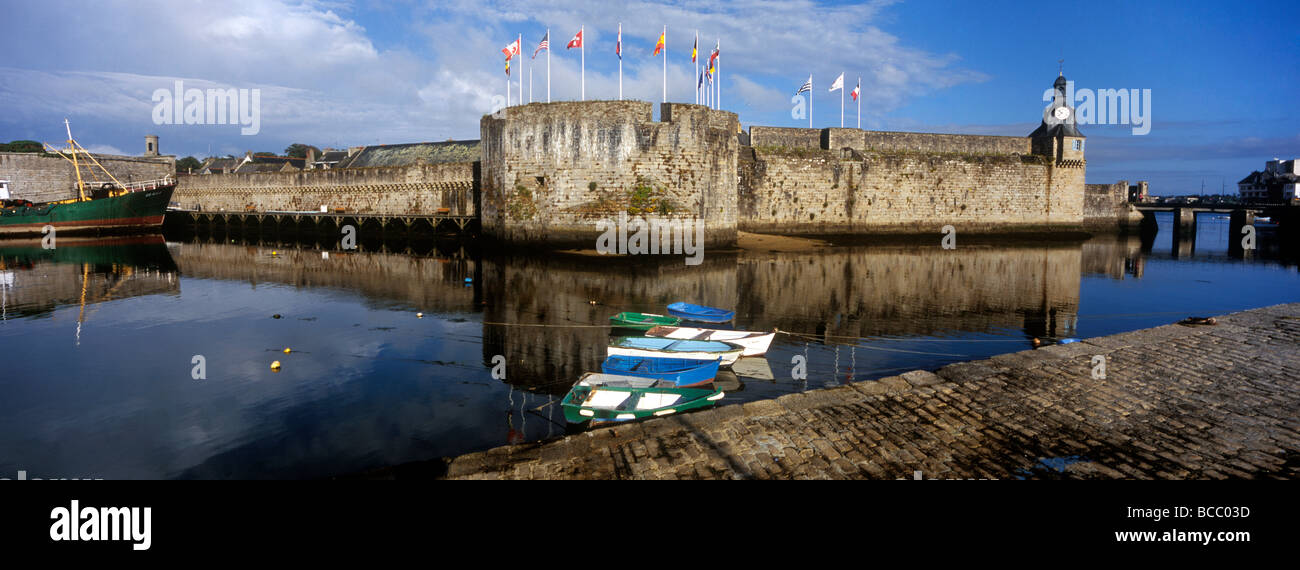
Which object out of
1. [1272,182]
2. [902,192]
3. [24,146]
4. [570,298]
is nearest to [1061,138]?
[902,192]

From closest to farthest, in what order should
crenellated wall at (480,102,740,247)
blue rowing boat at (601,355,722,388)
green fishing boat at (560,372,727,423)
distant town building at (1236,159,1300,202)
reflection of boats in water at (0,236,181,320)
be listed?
green fishing boat at (560,372,727,423), blue rowing boat at (601,355,722,388), reflection of boats in water at (0,236,181,320), crenellated wall at (480,102,740,247), distant town building at (1236,159,1300,202)

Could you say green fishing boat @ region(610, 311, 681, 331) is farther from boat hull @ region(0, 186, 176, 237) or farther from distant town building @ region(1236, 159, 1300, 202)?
distant town building @ region(1236, 159, 1300, 202)

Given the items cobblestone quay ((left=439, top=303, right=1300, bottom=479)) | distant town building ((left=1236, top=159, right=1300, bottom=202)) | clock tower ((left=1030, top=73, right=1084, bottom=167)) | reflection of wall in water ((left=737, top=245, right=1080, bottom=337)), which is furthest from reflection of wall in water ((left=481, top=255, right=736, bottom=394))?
distant town building ((left=1236, top=159, right=1300, bottom=202))

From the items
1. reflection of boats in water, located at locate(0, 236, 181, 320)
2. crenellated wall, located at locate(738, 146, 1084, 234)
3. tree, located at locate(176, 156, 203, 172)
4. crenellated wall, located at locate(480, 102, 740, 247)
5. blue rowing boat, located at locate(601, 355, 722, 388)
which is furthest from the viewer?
tree, located at locate(176, 156, 203, 172)

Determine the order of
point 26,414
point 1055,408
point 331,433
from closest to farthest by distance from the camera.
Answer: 1. point 1055,408
2. point 331,433
3. point 26,414

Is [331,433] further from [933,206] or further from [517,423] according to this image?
[933,206]

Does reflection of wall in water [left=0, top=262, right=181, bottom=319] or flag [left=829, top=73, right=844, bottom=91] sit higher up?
flag [left=829, top=73, right=844, bottom=91]

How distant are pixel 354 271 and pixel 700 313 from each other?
12.4m

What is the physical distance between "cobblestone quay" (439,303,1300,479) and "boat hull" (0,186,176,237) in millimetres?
39045

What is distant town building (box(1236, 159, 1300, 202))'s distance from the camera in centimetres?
6876

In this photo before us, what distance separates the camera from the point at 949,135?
3597cm

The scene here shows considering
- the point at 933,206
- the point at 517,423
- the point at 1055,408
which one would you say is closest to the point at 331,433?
the point at 517,423
